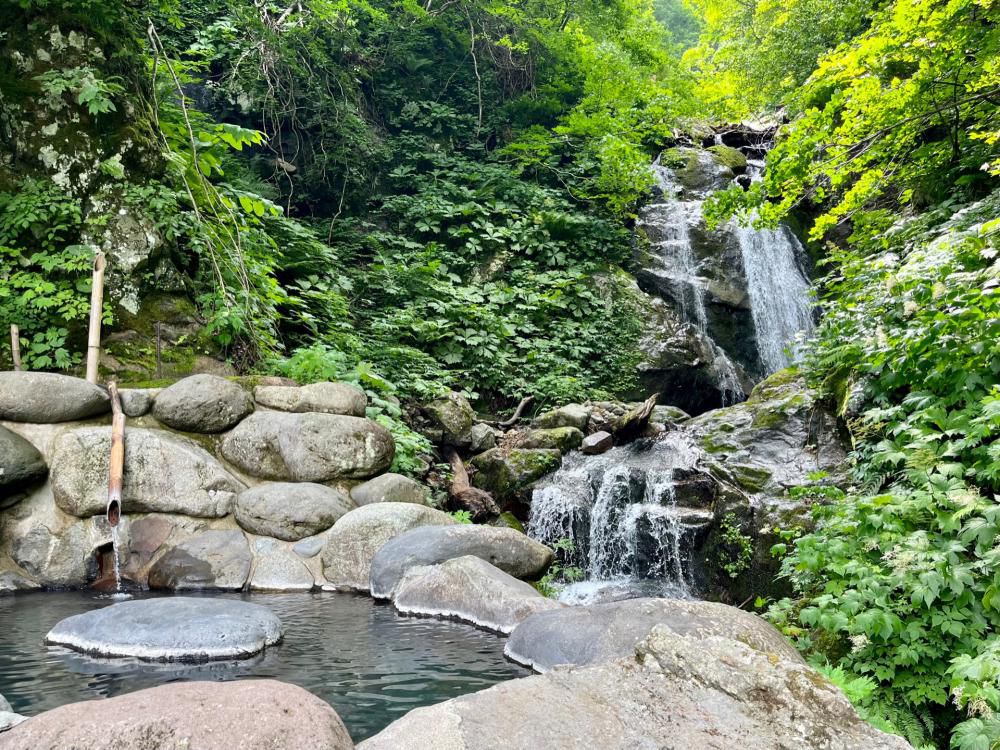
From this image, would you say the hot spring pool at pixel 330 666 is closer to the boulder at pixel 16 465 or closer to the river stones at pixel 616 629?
the river stones at pixel 616 629

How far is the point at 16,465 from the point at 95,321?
6.18 ft

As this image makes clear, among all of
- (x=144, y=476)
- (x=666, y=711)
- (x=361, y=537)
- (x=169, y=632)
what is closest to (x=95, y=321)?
(x=144, y=476)

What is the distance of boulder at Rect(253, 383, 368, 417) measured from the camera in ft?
25.3

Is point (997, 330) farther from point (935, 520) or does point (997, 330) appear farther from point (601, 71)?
point (601, 71)

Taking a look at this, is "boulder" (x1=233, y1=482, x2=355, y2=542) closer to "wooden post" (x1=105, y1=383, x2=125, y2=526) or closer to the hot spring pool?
"wooden post" (x1=105, y1=383, x2=125, y2=526)

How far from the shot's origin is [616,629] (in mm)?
4055

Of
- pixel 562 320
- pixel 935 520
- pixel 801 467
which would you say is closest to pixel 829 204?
pixel 562 320

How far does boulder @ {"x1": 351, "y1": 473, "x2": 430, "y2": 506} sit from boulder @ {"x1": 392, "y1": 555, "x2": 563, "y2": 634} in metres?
1.51

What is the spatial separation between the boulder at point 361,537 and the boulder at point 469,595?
2.28 ft

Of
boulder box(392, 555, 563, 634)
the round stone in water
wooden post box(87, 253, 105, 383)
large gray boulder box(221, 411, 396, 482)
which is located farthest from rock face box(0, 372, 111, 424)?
boulder box(392, 555, 563, 634)

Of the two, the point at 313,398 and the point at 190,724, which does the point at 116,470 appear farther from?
the point at 190,724

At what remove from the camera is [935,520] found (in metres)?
3.73

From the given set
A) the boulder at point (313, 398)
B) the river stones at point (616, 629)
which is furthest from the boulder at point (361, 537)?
the river stones at point (616, 629)

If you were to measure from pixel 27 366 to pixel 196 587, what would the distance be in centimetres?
374
